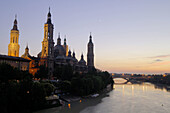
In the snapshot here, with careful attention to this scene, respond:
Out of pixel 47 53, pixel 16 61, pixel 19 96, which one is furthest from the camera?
pixel 47 53

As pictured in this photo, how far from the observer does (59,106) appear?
148 ft

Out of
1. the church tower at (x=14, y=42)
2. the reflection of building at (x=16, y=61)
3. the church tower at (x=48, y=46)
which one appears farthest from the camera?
the church tower at (x=14, y=42)

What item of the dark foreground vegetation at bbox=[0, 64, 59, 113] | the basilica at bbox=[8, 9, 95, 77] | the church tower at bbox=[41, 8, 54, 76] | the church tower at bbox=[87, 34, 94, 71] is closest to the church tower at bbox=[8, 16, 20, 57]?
the basilica at bbox=[8, 9, 95, 77]

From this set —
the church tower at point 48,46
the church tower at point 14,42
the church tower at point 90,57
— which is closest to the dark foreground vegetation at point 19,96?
the church tower at point 48,46

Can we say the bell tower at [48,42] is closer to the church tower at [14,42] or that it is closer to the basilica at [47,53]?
the basilica at [47,53]

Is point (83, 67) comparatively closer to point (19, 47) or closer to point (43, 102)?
point (19, 47)

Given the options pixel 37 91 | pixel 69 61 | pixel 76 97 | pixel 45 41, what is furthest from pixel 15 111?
pixel 69 61

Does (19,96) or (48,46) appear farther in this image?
(48,46)

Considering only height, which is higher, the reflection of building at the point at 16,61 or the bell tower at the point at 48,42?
the bell tower at the point at 48,42

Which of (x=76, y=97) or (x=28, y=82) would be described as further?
(x=76, y=97)

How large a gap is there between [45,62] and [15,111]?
191ft

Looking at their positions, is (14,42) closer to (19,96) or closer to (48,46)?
(48,46)

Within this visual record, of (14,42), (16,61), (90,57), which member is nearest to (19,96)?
(16,61)

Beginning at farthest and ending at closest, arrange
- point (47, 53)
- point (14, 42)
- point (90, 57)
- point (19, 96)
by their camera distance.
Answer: point (90, 57), point (14, 42), point (47, 53), point (19, 96)
